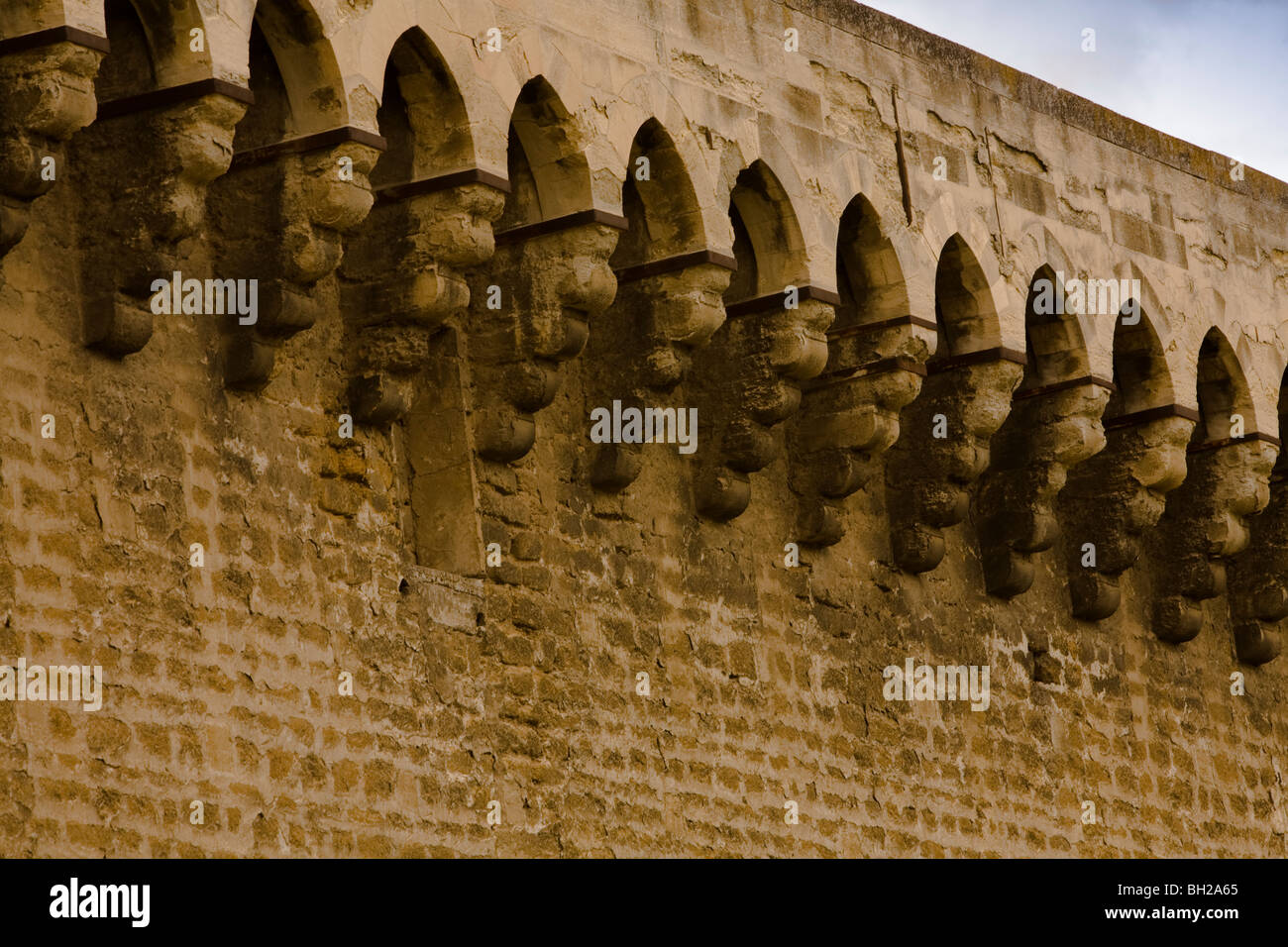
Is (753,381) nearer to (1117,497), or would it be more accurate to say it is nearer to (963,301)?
(963,301)

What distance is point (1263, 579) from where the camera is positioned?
1223 centimetres

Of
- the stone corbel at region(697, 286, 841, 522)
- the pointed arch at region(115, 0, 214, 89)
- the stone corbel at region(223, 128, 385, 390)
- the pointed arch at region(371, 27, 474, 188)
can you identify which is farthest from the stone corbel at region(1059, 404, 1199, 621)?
the pointed arch at region(115, 0, 214, 89)

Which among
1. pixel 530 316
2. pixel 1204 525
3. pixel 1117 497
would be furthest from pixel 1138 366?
pixel 530 316

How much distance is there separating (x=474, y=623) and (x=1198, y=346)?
13.6ft

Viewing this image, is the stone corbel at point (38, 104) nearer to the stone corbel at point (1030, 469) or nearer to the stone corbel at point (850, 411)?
the stone corbel at point (850, 411)

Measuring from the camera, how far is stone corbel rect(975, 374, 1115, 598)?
35.1ft

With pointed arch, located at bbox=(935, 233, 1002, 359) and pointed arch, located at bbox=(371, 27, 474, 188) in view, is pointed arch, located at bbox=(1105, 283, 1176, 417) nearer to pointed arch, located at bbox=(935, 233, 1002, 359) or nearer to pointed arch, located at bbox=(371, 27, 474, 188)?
pointed arch, located at bbox=(935, 233, 1002, 359)

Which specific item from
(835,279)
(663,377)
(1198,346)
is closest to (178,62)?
(663,377)

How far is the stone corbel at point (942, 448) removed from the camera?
1027cm

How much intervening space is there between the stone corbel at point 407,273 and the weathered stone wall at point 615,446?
0.04 ft

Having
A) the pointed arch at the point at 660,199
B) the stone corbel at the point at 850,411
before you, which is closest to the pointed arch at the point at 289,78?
the pointed arch at the point at 660,199

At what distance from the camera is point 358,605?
824 centimetres

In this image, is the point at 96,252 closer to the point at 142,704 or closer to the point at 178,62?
the point at 178,62

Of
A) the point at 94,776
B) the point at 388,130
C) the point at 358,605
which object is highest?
the point at 388,130
